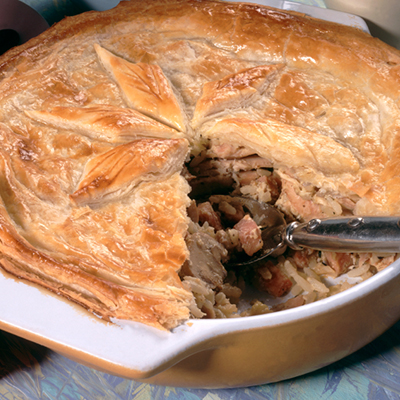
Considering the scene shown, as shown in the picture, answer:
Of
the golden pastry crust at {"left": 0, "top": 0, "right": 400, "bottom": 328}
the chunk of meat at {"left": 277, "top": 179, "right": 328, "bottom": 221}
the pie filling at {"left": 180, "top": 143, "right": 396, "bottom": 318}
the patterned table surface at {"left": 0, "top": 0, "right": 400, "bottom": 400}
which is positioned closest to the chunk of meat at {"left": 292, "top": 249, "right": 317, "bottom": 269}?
the pie filling at {"left": 180, "top": 143, "right": 396, "bottom": 318}

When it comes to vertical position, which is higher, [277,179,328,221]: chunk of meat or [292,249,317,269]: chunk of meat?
[277,179,328,221]: chunk of meat

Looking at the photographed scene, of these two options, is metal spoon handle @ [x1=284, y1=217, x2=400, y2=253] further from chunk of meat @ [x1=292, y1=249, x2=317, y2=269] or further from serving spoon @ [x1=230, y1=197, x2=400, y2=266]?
chunk of meat @ [x1=292, y1=249, x2=317, y2=269]

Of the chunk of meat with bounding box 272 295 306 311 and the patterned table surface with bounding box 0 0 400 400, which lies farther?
the chunk of meat with bounding box 272 295 306 311

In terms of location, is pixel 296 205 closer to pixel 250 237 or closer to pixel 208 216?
pixel 250 237

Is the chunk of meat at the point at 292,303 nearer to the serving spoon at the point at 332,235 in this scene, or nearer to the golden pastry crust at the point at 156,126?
the serving spoon at the point at 332,235

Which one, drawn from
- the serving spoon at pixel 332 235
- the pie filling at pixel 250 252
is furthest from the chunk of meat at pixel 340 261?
the serving spoon at pixel 332 235

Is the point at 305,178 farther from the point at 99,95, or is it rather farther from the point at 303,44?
the point at 99,95

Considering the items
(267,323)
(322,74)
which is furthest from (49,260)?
(322,74)
